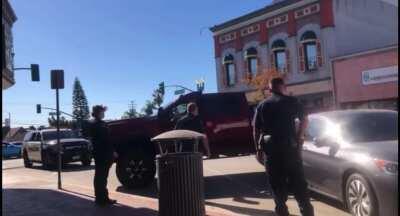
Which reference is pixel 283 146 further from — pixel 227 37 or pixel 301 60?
pixel 227 37

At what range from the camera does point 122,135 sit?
12.0 m

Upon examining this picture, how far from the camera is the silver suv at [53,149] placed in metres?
21.1

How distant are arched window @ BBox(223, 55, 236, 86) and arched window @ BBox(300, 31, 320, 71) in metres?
6.52

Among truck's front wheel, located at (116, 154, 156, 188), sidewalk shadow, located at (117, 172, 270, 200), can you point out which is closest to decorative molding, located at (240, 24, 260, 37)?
sidewalk shadow, located at (117, 172, 270, 200)

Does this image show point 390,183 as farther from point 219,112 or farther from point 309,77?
point 309,77

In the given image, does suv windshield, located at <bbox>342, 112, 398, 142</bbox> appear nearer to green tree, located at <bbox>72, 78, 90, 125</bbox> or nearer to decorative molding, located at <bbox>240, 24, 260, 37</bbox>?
decorative molding, located at <bbox>240, 24, 260, 37</bbox>

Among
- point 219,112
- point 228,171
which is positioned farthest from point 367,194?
point 228,171

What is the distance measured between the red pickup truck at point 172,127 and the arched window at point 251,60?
25.5 metres

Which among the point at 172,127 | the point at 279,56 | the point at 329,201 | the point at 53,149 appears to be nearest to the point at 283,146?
the point at 329,201

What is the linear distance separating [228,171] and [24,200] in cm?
536

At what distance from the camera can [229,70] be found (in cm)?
3991

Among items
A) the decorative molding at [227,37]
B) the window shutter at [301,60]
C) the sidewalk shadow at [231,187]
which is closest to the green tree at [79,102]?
A: the decorative molding at [227,37]

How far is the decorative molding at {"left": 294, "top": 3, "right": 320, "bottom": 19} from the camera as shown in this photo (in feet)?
109

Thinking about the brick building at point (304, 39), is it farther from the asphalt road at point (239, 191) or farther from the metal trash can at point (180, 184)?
the metal trash can at point (180, 184)
